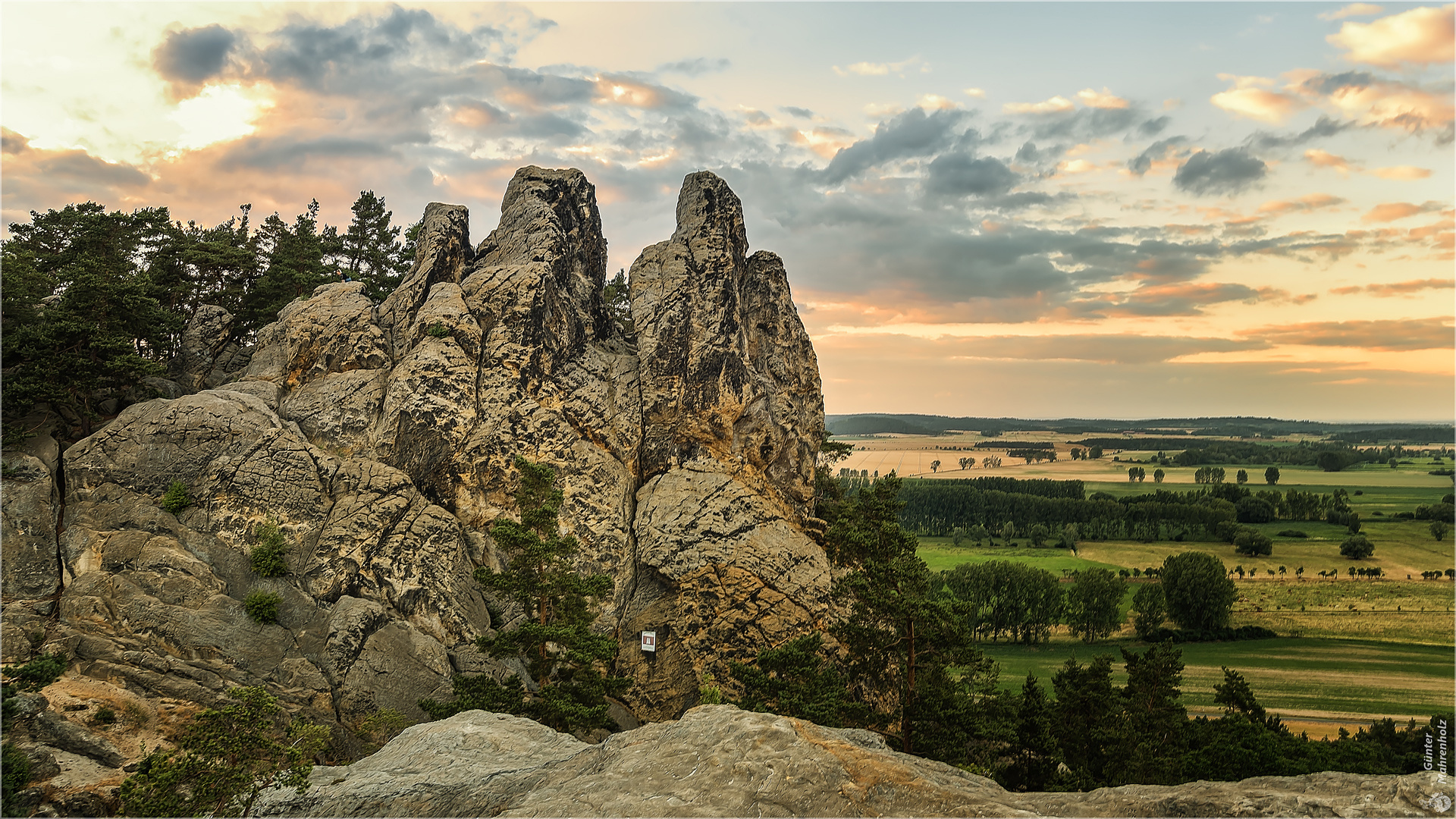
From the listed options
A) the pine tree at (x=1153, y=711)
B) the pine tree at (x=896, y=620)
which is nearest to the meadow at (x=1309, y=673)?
the pine tree at (x=1153, y=711)

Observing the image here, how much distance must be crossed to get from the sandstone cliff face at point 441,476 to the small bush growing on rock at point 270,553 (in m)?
0.42

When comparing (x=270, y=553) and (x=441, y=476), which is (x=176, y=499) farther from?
(x=441, y=476)

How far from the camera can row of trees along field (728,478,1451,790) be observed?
29.2 m

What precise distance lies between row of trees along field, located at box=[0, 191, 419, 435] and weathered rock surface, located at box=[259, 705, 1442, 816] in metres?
30.6

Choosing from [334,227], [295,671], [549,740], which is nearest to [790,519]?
[549,740]

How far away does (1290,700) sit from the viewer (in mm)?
80812

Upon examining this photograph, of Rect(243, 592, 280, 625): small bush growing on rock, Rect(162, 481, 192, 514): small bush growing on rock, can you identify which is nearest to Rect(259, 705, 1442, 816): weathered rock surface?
Rect(243, 592, 280, 625): small bush growing on rock

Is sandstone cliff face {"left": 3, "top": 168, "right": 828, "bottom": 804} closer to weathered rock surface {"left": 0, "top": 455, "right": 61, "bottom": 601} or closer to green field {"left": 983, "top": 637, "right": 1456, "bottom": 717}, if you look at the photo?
weathered rock surface {"left": 0, "top": 455, "right": 61, "bottom": 601}

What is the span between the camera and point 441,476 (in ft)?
125

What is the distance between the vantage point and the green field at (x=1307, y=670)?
267 feet

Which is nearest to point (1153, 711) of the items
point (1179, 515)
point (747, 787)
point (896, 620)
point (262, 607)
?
point (896, 620)

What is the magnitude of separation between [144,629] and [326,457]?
12320mm

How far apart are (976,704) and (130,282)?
5742 cm

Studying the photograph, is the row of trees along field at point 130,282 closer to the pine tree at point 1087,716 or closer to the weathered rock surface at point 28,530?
the weathered rock surface at point 28,530
